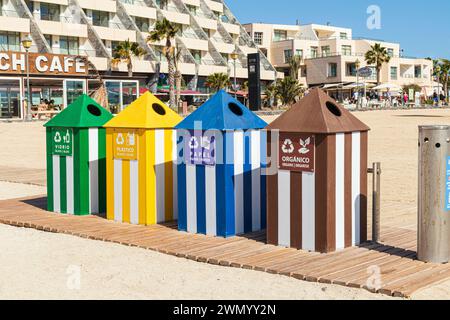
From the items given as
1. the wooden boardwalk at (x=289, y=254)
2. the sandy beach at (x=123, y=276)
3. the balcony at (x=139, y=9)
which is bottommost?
the sandy beach at (x=123, y=276)

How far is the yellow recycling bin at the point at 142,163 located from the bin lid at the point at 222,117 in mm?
582

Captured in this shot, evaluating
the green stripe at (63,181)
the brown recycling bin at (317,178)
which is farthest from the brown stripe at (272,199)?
the green stripe at (63,181)

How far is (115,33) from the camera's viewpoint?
57.4m

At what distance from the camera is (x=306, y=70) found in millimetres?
83688

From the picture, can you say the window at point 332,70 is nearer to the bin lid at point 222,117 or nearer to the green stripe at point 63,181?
the green stripe at point 63,181

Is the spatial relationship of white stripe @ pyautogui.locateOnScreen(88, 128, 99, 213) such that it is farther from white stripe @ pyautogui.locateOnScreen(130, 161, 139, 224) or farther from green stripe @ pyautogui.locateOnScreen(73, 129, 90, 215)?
white stripe @ pyautogui.locateOnScreen(130, 161, 139, 224)

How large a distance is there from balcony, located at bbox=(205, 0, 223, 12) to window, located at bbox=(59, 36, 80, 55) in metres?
22.8

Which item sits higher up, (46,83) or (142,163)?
(46,83)

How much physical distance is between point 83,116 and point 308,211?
358 cm

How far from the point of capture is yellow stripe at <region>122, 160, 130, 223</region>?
7.67 m

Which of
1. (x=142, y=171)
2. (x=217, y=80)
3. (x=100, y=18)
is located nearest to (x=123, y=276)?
(x=142, y=171)

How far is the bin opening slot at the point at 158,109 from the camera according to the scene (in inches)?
307

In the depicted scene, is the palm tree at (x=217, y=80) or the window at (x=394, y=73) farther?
the window at (x=394, y=73)

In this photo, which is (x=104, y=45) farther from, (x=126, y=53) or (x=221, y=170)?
(x=221, y=170)
